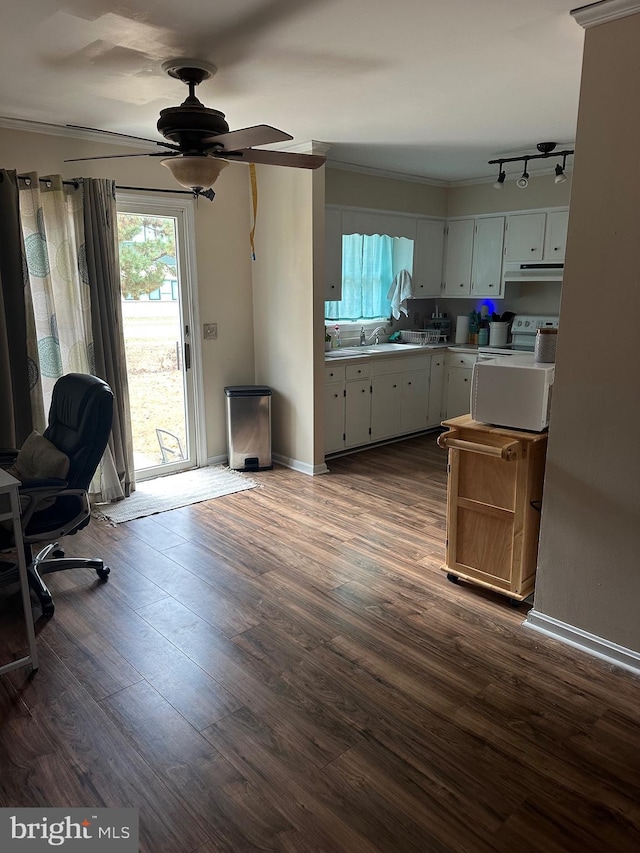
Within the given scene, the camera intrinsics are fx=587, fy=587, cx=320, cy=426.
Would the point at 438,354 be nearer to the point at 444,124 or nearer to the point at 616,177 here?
the point at 444,124

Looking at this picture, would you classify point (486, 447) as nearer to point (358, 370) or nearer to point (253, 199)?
point (358, 370)

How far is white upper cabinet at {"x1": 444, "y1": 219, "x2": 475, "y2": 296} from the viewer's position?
245 inches

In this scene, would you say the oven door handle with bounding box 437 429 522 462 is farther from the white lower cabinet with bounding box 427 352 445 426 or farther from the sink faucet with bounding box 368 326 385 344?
the sink faucet with bounding box 368 326 385 344

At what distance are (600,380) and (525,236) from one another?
3.84m

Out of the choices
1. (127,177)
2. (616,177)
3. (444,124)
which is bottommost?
(616,177)

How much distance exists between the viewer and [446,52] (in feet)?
8.52

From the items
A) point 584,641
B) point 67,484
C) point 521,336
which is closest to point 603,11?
point 584,641

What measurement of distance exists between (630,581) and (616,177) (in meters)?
1.60

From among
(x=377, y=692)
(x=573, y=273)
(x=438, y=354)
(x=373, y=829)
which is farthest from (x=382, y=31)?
(x=438, y=354)

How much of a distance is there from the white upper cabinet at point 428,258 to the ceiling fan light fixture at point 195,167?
387 centimetres

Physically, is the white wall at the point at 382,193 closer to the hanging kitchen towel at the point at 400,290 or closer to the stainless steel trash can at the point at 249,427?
the hanging kitchen towel at the point at 400,290

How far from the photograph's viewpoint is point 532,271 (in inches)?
221

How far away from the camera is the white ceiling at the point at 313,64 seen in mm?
2209

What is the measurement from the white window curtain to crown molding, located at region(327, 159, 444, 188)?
230cm
